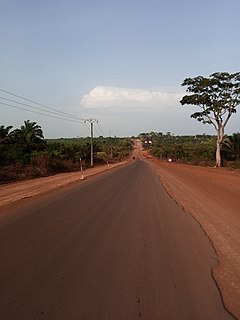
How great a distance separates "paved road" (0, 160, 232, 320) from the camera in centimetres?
452

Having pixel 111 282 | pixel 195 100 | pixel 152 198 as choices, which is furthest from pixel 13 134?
pixel 111 282

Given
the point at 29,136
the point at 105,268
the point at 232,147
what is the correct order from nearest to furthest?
the point at 105,268 → the point at 29,136 → the point at 232,147

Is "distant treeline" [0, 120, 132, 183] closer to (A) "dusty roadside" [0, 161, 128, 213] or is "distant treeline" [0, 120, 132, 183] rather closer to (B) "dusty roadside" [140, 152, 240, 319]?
(A) "dusty roadside" [0, 161, 128, 213]

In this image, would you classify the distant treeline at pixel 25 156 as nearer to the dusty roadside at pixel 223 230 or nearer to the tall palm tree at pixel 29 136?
the tall palm tree at pixel 29 136

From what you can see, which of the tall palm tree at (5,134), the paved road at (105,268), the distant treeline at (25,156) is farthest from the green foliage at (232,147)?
the paved road at (105,268)

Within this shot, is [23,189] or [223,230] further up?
[223,230]

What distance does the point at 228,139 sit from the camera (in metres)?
50.5

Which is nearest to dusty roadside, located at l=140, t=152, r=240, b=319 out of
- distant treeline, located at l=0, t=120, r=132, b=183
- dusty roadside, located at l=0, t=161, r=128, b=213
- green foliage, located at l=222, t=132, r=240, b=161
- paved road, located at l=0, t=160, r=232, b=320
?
paved road, located at l=0, t=160, r=232, b=320

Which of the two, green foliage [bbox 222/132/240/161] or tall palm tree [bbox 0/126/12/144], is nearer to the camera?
tall palm tree [bbox 0/126/12/144]

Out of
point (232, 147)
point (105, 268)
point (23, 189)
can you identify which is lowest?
point (23, 189)

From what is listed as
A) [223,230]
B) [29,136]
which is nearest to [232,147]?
[29,136]

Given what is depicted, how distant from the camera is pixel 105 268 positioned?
240 inches

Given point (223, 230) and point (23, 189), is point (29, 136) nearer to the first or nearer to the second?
point (23, 189)

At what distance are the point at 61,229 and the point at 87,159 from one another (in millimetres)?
59727
